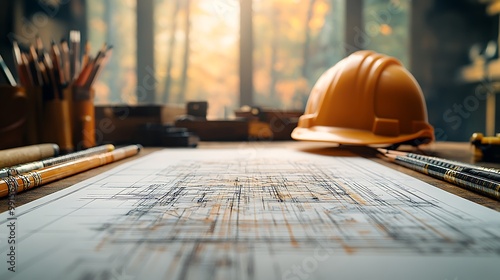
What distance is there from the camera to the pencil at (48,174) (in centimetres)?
51

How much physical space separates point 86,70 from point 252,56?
1.14 meters

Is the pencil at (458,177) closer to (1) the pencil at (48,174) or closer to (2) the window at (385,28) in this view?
(1) the pencil at (48,174)

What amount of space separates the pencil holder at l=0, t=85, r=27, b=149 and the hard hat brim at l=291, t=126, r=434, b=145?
2.73ft

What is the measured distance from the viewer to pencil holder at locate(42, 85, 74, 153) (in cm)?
101

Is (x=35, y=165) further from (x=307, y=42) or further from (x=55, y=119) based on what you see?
(x=307, y=42)

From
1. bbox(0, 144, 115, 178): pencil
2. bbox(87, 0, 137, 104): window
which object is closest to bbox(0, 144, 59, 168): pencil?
bbox(0, 144, 115, 178): pencil

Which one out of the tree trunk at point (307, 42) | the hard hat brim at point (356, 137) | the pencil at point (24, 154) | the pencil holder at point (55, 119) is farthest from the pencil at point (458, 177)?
the tree trunk at point (307, 42)

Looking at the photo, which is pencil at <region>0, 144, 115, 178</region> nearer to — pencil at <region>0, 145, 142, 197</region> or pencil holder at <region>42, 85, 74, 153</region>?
pencil at <region>0, 145, 142, 197</region>

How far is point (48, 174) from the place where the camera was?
0.60m

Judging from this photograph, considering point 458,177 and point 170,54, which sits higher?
point 170,54

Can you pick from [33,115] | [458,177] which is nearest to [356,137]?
[458,177]

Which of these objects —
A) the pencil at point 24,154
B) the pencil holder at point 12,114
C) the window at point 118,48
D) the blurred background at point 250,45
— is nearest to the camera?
the pencil at point 24,154

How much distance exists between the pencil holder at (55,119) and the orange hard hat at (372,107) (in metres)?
0.73

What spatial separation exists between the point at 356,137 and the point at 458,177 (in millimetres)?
540
